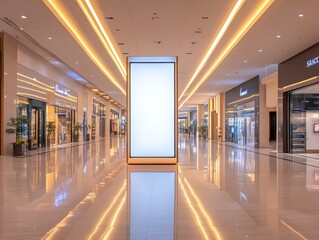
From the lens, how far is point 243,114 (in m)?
22.6

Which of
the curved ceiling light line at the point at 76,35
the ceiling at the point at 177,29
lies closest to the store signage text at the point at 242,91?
the ceiling at the point at 177,29

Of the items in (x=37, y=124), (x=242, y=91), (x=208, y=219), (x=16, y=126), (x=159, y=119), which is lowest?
(x=208, y=219)

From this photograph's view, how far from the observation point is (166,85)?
1009 cm

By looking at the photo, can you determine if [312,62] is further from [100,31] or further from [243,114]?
[243,114]

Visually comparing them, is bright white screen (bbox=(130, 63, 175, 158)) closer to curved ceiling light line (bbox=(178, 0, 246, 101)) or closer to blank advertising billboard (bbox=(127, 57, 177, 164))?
blank advertising billboard (bbox=(127, 57, 177, 164))

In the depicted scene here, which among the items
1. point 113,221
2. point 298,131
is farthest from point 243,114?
point 113,221

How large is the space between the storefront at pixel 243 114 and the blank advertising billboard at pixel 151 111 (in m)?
10.4

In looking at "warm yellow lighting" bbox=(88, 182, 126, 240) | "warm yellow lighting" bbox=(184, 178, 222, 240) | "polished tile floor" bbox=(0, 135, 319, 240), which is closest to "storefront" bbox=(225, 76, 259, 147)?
"polished tile floor" bbox=(0, 135, 319, 240)

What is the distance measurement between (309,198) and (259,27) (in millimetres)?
5714

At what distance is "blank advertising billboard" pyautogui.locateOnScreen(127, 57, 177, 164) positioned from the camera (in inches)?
397

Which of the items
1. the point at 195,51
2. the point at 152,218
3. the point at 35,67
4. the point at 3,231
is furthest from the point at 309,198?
the point at 35,67

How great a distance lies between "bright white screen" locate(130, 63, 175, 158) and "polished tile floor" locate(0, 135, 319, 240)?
223 centimetres

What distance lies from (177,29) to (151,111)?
2.93 m

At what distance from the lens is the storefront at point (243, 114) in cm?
1977
